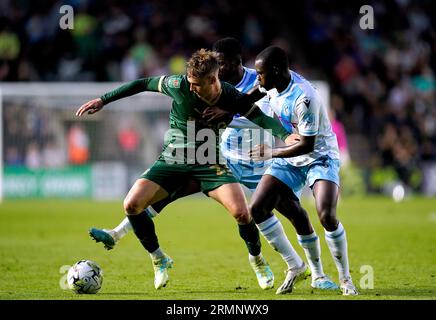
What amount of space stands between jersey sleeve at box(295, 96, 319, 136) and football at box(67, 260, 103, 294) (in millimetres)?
2373

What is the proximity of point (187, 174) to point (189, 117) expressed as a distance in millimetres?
559

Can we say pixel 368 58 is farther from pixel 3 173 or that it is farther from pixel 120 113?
pixel 3 173

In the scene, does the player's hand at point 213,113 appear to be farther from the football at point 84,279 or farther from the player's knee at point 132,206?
the football at point 84,279

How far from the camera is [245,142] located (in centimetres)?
1027

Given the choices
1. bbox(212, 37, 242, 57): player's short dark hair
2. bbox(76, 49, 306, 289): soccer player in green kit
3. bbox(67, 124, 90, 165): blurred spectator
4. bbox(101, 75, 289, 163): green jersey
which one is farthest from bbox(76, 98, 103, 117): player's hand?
bbox(67, 124, 90, 165): blurred spectator

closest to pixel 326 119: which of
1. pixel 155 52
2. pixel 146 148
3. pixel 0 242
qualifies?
pixel 0 242

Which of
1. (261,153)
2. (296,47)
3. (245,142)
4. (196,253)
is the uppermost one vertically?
(296,47)

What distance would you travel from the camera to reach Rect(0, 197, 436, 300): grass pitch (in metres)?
8.79

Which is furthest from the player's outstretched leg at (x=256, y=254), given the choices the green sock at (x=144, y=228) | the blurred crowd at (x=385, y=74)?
the blurred crowd at (x=385, y=74)

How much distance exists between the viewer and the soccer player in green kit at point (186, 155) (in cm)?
871

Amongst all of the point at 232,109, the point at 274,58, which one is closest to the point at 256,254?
the point at 232,109

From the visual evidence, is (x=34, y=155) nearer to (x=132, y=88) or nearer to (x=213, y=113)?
Result: (x=132, y=88)

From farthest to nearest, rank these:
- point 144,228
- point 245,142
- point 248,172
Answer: point 245,142
point 248,172
point 144,228
